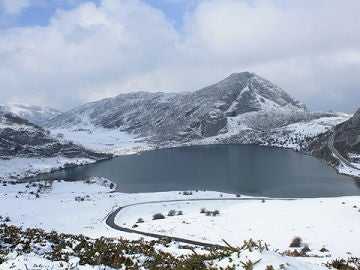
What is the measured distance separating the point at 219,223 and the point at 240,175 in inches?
2767

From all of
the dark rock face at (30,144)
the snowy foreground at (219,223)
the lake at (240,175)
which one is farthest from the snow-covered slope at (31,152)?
the snowy foreground at (219,223)

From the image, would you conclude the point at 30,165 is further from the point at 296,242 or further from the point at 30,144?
the point at 296,242

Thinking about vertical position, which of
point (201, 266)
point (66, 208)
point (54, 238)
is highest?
point (201, 266)

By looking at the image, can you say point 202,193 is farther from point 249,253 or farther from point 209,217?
point 249,253

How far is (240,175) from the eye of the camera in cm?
11231

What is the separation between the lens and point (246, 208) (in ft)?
175

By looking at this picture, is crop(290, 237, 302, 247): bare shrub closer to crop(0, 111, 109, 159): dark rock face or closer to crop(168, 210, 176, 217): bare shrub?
crop(168, 210, 176, 217): bare shrub

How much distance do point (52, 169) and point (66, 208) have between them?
96.8 m

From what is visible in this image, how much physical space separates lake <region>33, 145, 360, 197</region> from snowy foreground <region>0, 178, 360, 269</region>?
20921 millimetres

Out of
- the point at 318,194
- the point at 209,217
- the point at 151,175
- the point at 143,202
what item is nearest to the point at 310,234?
the point at 209,217

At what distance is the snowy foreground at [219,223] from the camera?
45.1 ft

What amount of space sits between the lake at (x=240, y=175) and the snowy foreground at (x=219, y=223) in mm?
20921

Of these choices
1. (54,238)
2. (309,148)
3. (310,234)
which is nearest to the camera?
(54,238)

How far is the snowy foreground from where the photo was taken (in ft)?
45.1
